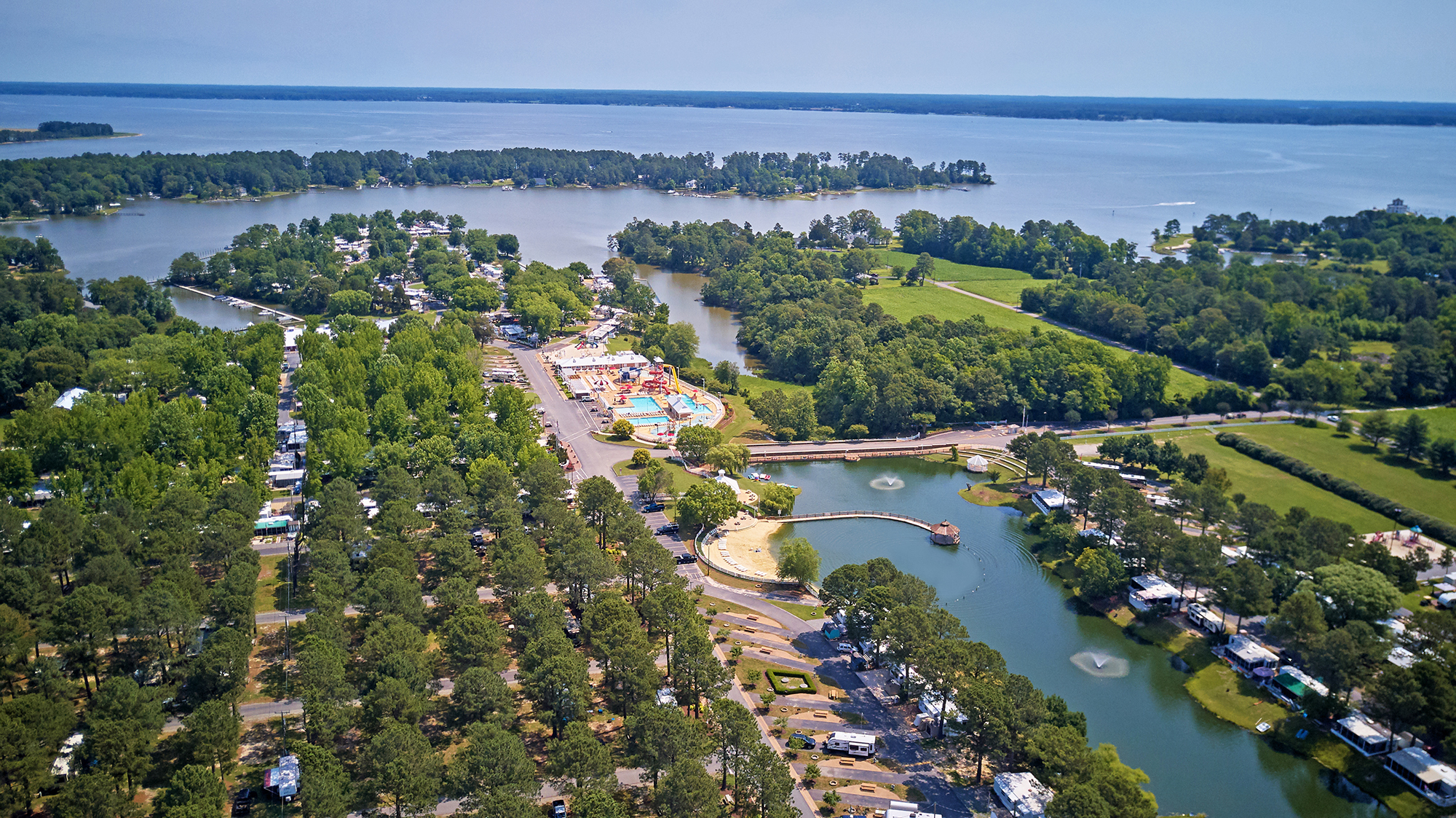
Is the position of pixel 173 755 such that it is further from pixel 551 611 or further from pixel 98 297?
pixel 98 297

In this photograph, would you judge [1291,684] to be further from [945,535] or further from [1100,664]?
[945,535]

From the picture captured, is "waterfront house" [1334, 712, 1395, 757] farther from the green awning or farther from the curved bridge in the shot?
the curved bridge

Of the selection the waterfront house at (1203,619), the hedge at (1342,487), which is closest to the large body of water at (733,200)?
the hedge at (1342,487)

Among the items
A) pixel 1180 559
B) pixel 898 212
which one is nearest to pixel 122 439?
pixel 1180 559

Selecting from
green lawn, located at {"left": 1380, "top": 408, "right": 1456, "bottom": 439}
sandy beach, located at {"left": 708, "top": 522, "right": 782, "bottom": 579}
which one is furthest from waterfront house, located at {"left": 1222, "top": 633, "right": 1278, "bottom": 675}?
green lawn, located at {"left": 1380, "top": 408, "right": 1456, "bottom": 439}

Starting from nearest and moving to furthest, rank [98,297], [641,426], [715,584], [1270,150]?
[715,584] → [641,426] → [98,297] → [1270,150]
